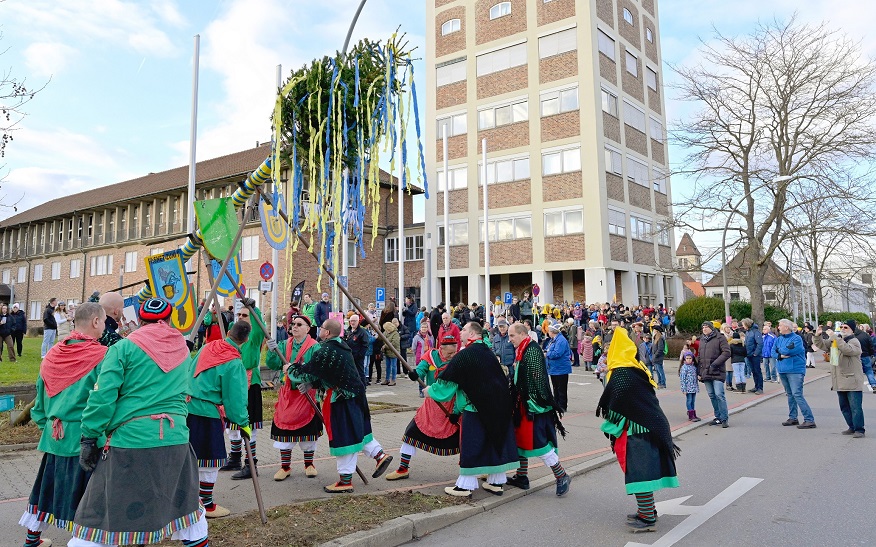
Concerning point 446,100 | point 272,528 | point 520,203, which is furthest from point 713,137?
point 272,528

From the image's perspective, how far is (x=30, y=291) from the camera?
55.2 meters

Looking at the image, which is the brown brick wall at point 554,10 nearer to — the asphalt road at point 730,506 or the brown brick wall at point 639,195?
the brown brick wall at point 639,195

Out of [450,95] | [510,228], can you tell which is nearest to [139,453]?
[510,228]

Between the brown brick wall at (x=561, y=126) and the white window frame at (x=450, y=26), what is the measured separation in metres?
8.95

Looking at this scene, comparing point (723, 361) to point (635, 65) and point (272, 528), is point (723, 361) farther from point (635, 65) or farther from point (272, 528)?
point (635, 65)

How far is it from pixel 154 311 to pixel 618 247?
33.6 meters

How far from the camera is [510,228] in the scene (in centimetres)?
3697

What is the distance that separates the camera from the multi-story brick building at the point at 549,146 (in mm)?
34719

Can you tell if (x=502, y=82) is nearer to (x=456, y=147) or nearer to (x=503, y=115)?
(x=503, y=115)

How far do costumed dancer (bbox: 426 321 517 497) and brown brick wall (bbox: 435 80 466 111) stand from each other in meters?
34.5

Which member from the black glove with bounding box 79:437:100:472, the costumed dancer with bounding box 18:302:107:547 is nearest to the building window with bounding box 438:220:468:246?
the costumed dancer with bounding box 18:302:107:547

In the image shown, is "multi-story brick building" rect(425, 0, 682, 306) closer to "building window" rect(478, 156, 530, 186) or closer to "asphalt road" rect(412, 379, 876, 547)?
"building window" rect(478, 156, 530, 186)

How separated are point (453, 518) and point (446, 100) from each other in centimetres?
3624

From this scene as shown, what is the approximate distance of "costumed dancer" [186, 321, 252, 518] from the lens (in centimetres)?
570
